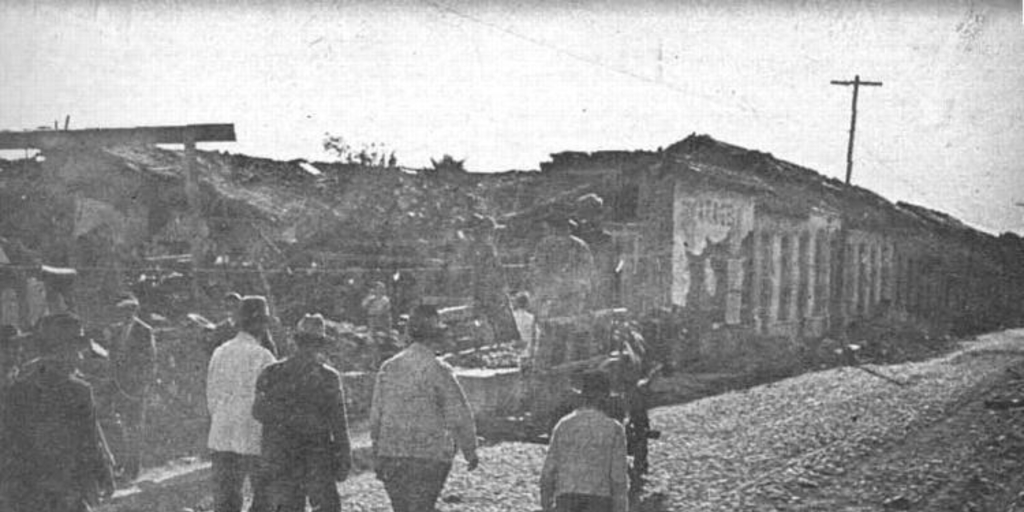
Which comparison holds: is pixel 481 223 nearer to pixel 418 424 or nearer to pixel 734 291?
pixel 734 291

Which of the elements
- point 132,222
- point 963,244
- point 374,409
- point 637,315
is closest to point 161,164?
point 132,222

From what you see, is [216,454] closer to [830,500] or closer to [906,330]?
[830,500]

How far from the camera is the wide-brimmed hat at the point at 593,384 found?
16.2ft

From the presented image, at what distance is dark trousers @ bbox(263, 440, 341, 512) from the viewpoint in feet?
17.6

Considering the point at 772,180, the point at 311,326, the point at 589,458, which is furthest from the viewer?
the point at 772,180

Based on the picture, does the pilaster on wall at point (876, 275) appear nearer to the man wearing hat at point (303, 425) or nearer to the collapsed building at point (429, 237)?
the collapsed building at point (429, 237)

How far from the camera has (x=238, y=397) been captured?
5828 mm

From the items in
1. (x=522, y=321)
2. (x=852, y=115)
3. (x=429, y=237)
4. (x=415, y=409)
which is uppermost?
(x=852, y=115)

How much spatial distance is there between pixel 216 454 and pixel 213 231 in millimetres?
8917

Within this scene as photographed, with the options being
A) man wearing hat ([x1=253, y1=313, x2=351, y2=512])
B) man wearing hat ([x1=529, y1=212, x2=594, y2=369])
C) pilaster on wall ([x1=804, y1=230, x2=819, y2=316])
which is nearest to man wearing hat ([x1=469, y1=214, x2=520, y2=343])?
man wearing hat ([x1=529, y1=212, x2=594, y2=369])

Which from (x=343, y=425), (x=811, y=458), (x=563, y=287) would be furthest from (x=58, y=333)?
(x=811, y=458)

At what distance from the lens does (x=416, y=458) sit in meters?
5.42

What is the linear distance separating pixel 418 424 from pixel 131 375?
3.31m

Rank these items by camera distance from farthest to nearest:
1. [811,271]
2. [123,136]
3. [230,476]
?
1. [811,271]
2. [123,136]
3. [230,476]
